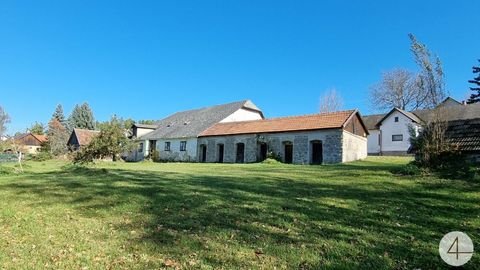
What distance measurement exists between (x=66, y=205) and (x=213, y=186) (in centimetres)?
383

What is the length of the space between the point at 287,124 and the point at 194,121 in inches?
592

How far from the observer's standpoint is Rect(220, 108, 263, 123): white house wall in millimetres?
39625

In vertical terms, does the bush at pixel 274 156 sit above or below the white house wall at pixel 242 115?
below

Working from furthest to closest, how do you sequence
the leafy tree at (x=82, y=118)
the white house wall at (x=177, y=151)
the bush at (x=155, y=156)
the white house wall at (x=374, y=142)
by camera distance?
the leafy tree at (x=82, y=118)
the bush at (x=155, y=156)
the white house wall at (x=374, y=142)
the white house wall at (x=177, y=151)

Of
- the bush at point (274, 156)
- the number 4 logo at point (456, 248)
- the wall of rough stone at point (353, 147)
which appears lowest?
the number 4 logo at point (456, 248)

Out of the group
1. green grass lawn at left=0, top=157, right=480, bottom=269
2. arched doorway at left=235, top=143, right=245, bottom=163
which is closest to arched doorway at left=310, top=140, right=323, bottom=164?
arched doorway at left=235, top=143, right=245, bottom=163

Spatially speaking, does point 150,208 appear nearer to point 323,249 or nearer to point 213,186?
point 213,186

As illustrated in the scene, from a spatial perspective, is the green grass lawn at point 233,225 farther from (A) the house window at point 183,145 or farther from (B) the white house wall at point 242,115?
(B) the white house wall at point 242,115

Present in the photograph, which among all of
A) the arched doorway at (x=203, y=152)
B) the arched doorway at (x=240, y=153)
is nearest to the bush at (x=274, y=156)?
the arched doorway at (x=240, y=153)

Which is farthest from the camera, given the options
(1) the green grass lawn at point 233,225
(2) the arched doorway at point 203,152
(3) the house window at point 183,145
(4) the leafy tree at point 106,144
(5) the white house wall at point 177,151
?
(3) the house window at point 183,145

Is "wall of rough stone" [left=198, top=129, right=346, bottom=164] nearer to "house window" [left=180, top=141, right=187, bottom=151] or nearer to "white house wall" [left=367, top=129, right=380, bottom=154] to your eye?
"house window" [left=180, top=141, right=187, bottom=151]

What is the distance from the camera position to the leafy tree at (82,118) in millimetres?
85188

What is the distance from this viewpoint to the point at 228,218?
6.85 m

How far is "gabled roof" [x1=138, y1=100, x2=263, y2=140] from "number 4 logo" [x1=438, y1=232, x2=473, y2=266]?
3237 cm
